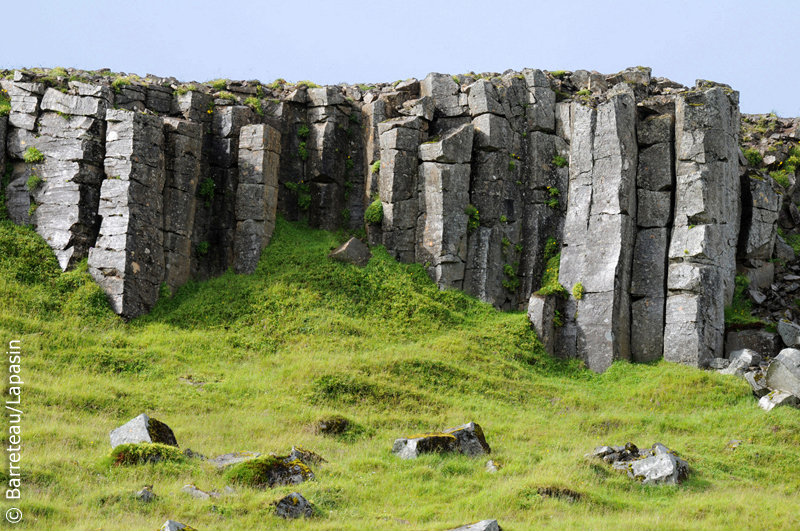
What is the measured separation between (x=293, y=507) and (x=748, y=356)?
18.4 metres

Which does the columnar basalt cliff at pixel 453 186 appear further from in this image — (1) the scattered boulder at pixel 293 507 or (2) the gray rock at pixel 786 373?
(1) the scattered boulder at pixel 293 507

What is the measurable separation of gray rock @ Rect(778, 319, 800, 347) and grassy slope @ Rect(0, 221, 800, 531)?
12.8 feet

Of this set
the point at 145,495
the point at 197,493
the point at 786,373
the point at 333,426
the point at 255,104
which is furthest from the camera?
the point at 255,104

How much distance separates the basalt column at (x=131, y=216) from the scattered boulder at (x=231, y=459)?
38.7 feet

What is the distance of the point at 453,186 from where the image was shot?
3022 centimetres

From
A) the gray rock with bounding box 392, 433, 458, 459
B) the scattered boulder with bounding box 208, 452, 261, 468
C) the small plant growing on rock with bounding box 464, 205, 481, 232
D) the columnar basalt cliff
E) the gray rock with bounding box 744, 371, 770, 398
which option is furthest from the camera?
the small plant growing on rock with bounding box 464, 205, 481, 232

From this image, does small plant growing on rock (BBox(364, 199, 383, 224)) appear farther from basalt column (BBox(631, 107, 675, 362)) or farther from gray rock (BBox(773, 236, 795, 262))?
gray rock (BBox(773, 236, 795, 262))

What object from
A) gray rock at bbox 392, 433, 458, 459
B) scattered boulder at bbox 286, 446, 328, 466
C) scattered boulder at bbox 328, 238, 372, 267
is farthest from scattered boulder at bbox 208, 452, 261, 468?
scattered boulder at bbox 328, 238, 372, 267

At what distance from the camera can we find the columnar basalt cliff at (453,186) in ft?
90.2

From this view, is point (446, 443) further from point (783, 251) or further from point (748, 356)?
point (783, 251)

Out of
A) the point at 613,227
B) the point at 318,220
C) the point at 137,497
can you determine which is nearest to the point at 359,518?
the point at 137,497

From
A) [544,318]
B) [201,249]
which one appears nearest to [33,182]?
[201,249]

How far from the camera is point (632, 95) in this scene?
1175 inches

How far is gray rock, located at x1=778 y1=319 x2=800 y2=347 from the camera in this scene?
2634 centimetres
